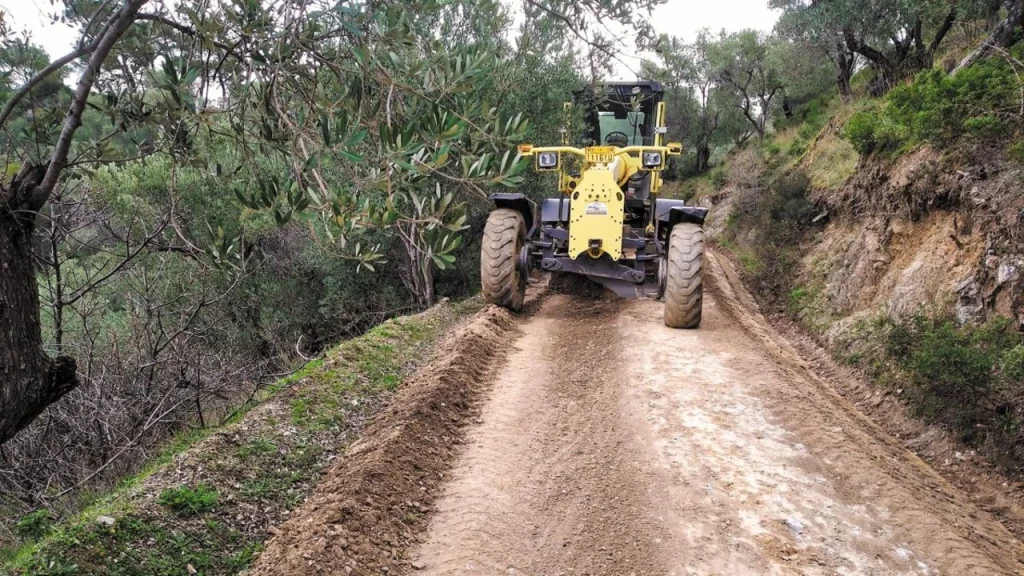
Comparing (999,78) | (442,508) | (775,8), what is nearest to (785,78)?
(775,8)

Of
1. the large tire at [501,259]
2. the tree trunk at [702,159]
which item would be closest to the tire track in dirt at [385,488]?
the large tire at [501,259]

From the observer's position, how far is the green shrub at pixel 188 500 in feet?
11.8

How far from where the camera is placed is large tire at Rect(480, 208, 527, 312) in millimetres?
8492

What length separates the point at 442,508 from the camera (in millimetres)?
3953

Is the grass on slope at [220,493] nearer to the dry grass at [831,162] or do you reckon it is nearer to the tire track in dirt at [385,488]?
the tire track in dirt at [385,488]

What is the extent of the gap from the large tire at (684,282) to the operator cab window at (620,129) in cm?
359

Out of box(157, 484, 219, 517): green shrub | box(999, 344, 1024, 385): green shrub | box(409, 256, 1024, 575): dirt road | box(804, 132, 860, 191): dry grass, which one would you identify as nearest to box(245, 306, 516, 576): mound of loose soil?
box(409, 256, 1024, 575): dirt road

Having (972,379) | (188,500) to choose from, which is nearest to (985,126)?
(972,379)

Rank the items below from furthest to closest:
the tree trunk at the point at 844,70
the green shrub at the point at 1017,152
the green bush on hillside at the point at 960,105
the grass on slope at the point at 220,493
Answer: the tree trunk at the point at 844,70, the green bush on hillside at the point at 960,105, the green shrub at the point at 1017,152, the grass on slope at the point at 220,493

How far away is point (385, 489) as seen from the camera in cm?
394

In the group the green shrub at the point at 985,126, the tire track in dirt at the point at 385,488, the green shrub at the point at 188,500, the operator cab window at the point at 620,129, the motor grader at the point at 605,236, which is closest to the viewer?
the tire track in dirt at the point at 385,488

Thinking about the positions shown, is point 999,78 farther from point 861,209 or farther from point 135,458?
point 135,458

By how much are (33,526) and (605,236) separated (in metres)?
6.39

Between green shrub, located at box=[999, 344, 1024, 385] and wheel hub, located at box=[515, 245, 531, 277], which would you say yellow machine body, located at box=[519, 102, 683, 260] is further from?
green shrub, located at box=[999, 344, 1024, 385]
